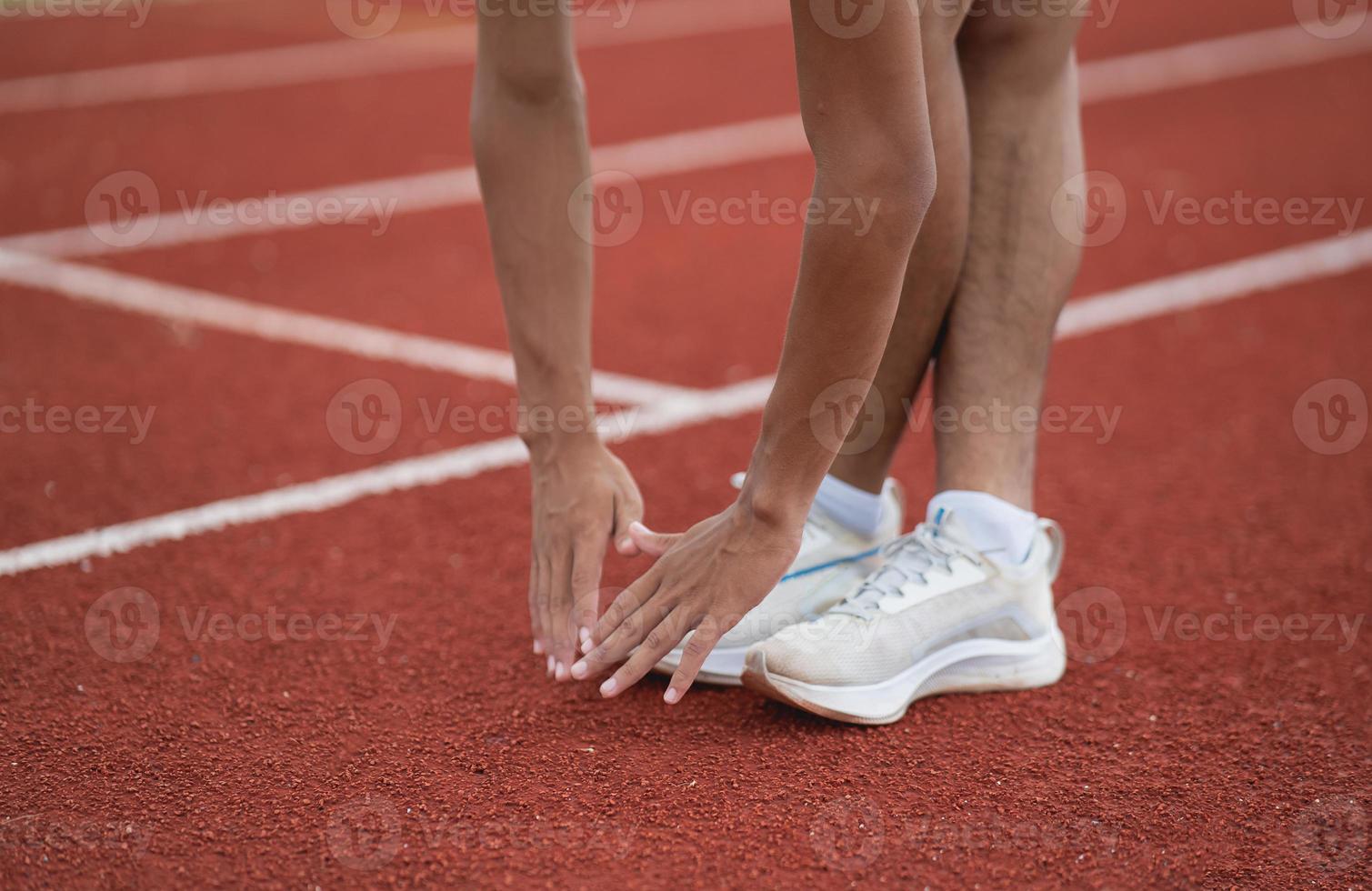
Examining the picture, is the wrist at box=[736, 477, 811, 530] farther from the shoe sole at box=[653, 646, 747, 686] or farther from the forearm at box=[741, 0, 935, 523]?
the shoe sole at box=[653, 646, 747, 686]

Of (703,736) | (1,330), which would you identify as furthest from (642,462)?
(1,330)

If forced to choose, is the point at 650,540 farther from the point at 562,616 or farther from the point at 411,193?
the point at 411,193

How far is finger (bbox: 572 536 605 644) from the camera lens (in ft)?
6.54

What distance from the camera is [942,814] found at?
1784 millimetres

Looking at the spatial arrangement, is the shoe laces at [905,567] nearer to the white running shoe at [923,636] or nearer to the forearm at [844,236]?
the white running shoe at [923,636]

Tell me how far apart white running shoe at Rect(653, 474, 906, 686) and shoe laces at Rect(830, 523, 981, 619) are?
8cm

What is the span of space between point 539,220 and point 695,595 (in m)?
0.65

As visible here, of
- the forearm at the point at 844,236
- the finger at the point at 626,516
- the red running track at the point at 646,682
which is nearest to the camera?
the forearm at the point at 844,236

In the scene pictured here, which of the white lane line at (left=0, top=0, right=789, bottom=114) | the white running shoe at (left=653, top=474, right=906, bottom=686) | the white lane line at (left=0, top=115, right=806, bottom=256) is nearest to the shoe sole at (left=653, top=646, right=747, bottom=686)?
the white running shoe at (left=653, top=474, right=906, bottom=686)

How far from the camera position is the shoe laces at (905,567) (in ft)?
6.79

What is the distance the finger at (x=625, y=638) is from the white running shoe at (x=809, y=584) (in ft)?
0.53

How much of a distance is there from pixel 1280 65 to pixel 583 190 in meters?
6.24

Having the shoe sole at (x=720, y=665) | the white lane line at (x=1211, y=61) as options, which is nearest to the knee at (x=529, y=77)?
the shoe sole at (x=720, y=665)

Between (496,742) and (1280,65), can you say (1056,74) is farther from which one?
(1280,65)
